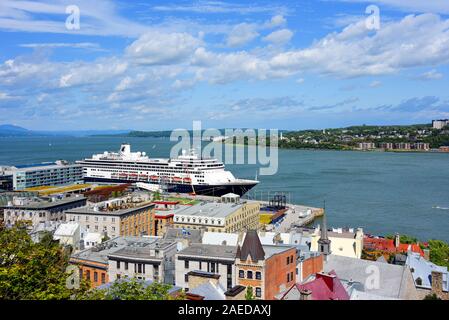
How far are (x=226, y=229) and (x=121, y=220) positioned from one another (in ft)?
20.8

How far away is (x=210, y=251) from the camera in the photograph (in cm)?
1648

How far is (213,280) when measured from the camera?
1349cm

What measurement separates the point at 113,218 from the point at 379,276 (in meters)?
17.6

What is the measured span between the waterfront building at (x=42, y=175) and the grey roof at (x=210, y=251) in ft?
144

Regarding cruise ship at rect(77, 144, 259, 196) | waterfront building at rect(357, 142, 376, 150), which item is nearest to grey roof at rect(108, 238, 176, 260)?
cruise ship at rect(77, 144, 259, 196)

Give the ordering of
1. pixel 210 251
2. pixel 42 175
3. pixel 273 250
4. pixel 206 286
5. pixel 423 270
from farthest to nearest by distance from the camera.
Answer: pixel 42 175 < pixel 423 270 < pixel 210 251 < pixel 273 250 < pixel 206 286

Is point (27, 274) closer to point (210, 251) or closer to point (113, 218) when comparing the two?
point (210, 251)

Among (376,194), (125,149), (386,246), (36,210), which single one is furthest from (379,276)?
(125,149)

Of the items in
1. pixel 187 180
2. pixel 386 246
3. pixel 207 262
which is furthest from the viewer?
pixel 187 180

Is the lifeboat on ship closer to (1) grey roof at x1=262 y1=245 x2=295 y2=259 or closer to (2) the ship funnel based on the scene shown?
(2) the ship funnel

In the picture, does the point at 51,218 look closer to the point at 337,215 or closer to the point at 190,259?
the point at 190,259

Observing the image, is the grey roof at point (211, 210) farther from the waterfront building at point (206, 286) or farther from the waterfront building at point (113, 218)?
the waterfront building at point (206, 286)
